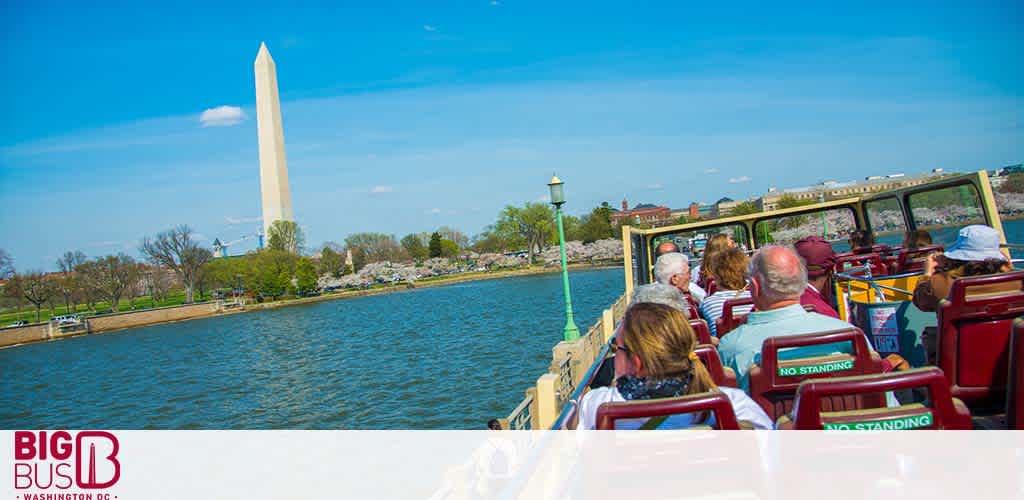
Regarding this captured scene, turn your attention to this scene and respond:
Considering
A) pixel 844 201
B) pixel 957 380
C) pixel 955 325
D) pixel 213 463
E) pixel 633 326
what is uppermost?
pixel 844 201

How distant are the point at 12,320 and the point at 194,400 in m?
78.9

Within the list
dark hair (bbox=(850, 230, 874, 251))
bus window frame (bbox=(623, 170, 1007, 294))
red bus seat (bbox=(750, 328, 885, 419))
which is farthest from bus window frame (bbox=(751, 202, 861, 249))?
red bus seat (bbox=(750, 328, 885, 419))

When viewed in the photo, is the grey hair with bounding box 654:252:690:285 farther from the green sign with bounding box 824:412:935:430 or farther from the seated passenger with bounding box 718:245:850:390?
the green sign with bounding box 824:412:935:430

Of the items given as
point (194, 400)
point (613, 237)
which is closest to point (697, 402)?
point (194, 400)

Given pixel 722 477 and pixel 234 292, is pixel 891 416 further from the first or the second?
pixel 234 292

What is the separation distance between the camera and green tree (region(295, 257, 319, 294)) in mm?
105688

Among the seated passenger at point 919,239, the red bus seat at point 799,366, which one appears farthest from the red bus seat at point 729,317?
the seated passenger at point 919,239

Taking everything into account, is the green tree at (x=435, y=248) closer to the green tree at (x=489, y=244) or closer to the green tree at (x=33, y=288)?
the green tree at (x=489, y=244)

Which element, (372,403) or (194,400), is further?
(194,400)

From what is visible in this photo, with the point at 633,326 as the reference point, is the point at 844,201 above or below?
above

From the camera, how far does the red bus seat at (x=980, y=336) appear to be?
3.53 metres

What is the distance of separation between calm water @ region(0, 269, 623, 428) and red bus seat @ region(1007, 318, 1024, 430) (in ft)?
53.7

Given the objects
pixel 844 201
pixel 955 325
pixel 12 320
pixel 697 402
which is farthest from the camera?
pixel 12 320

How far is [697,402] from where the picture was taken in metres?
2.33
